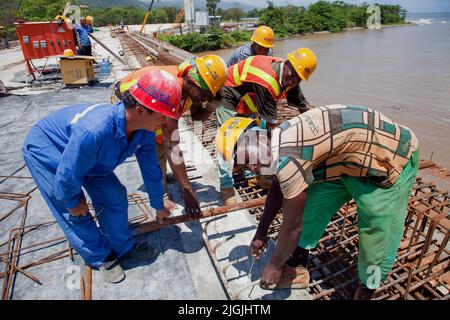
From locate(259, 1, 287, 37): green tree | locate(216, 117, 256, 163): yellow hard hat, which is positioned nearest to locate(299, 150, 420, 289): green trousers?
locate(216, 117, 256, 163): yellow hard hat

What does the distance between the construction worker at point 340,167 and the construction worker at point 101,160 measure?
49 centimetres

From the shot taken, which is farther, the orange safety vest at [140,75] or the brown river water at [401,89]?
the brown river water at [401,89]

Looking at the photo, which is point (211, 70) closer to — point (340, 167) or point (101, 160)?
point (101, 160)

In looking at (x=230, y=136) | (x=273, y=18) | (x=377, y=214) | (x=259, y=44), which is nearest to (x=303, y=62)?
(x=230, y=136)

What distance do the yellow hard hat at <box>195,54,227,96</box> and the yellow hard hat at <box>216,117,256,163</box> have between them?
2.57ft

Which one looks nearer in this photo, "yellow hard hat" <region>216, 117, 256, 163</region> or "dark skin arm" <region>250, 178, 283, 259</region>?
"yellow hard hat" <region>216, 117, 256, 163</region>

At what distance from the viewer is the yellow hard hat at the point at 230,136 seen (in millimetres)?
1727

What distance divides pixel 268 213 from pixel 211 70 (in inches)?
48.9

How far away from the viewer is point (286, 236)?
1.83 m

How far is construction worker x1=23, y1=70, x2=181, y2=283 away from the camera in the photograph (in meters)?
1.75

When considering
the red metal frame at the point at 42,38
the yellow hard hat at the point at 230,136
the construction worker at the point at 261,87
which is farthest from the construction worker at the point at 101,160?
the red metal frame at the point at 42,38

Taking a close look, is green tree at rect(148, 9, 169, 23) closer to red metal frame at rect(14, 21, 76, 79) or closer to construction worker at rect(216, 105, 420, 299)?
red metal frame at rect(14, 21, 76, 79)

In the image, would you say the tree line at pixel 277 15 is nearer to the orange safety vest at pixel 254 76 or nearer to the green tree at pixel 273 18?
the green tree at pixel 273 18
